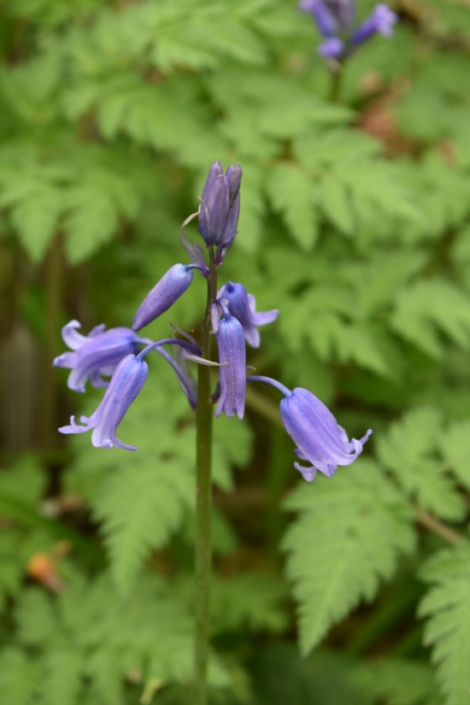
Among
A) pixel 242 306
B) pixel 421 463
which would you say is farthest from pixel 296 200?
pixel 242 306

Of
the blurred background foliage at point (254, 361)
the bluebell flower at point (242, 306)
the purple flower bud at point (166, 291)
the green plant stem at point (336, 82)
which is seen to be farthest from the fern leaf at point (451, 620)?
the green plant stem at point (336, 82)

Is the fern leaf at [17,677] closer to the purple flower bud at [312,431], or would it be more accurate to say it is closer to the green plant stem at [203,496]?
the green plant stem at [203,496]

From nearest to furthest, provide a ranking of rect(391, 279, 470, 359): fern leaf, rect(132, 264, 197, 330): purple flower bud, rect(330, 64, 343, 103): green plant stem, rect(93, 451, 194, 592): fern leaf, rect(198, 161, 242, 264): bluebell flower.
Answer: rect(198, 161, 242, 264): bluebell flower
rect(132, 264, 197, 330): purple flower bud
rect(93, 451, 194, 592): fern leaf
rect(391, 279, 470, 359): fern leaf
rect(330, 64, 343, 103): green plant stem

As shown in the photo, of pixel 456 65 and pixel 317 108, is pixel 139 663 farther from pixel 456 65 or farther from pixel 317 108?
pixel 456 65

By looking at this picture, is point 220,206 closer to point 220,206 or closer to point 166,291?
point 220,206

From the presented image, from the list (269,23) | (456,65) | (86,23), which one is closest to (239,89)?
(269,23)

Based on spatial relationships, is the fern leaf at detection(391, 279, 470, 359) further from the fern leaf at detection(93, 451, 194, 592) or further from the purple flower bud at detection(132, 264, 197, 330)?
the purple flower bud at detection(132, 264, 197, 330)

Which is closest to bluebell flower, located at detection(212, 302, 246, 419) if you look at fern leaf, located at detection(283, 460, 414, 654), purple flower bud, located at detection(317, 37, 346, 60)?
fern leaf, located at detection(283, 460, 414, 654)
